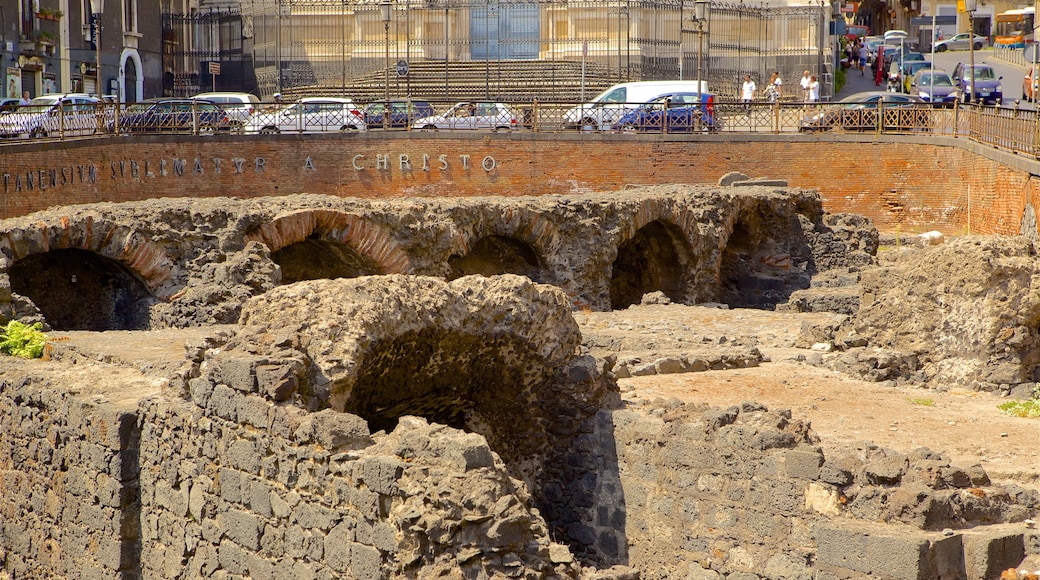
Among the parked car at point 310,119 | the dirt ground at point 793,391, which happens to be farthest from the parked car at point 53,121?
the dirt ground at point 793,391

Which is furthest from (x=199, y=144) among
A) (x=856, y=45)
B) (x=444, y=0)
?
(x=856, y=45)

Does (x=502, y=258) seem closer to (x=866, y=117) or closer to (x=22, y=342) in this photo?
(x=22, y=342)

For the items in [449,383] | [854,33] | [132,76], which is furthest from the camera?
[854,33]

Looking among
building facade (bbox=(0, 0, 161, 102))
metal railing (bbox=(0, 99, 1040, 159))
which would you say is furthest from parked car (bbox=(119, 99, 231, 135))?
building facade (bbox=(0, 0, 161, 102))

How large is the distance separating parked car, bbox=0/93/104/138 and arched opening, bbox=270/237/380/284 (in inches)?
262

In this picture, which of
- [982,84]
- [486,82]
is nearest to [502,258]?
[486,82]

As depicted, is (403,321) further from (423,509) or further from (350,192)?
(350,192)

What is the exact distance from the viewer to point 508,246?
1783 centimetres

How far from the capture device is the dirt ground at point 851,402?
8125 mm

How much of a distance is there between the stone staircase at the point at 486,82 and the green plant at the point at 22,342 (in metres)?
21.1

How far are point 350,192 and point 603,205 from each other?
7525 millimetres

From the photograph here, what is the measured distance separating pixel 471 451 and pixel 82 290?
30.4ft

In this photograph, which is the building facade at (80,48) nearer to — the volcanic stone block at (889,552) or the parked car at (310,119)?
the parked car at (310,119)

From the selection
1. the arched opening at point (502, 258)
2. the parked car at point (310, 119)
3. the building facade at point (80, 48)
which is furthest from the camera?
the building facade at point (80, 48)
